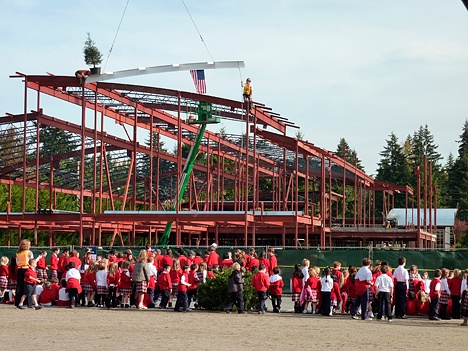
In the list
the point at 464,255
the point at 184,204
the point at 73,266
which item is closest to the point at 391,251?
the point at 464,255

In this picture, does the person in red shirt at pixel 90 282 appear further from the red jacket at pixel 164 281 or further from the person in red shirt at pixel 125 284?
the red jacket at pixel 164 281

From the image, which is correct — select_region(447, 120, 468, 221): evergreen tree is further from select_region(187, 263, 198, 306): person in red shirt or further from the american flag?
select_region(187, 263, 198, 306): person in red shirt

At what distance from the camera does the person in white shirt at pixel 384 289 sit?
69.6ft

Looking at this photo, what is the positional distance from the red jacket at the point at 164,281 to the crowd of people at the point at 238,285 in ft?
0.09

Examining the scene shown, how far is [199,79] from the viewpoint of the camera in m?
41.2

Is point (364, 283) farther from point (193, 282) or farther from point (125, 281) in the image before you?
point (125, 281)

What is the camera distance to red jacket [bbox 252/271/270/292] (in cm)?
2286

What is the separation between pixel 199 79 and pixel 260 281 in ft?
65.0

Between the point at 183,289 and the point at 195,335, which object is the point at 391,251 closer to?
the point at 183,289

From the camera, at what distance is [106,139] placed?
4569 centimetres

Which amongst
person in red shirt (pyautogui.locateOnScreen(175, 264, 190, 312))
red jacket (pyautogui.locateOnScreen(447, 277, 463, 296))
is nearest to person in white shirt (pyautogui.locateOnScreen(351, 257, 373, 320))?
red jacket (pyautogui.locateOnScreen(447, 277, 463, 296))

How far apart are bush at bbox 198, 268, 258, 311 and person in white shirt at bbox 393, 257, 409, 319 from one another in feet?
12.5

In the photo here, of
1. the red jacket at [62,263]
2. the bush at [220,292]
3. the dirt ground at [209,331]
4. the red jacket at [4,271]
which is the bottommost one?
the dirt ground at [209,331]

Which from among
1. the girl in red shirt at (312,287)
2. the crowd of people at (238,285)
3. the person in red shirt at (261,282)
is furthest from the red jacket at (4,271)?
the girl in red shirt at (312,287)
